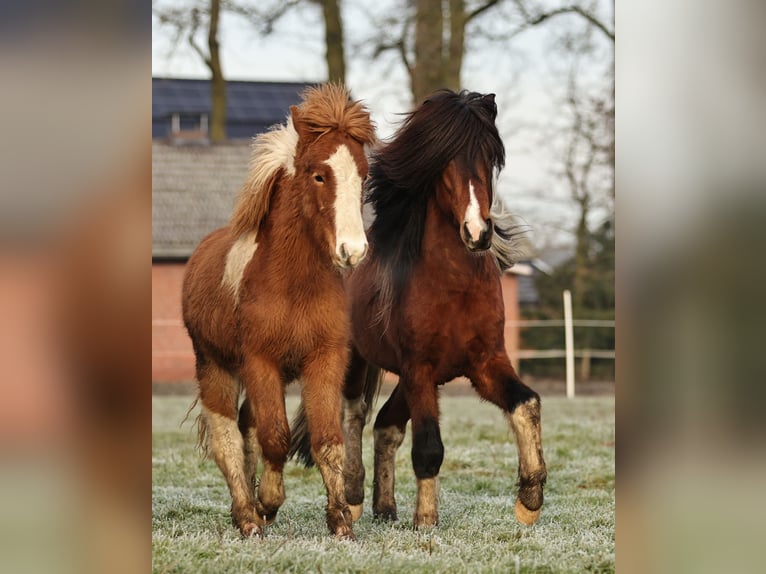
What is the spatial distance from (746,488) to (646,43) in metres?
1.17

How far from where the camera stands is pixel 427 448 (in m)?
5.86

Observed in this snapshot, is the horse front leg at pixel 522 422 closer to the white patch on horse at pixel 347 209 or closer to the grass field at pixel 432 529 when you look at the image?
the grass field at pixel 432 529

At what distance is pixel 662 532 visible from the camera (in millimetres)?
2705

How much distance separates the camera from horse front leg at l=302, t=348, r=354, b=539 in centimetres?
542

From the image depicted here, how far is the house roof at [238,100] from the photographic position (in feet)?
109

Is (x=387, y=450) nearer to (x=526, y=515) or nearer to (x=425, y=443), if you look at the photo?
(x=425, y=443)

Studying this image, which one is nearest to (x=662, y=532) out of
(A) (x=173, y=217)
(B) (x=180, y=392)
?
(B) (x=180, y=392)

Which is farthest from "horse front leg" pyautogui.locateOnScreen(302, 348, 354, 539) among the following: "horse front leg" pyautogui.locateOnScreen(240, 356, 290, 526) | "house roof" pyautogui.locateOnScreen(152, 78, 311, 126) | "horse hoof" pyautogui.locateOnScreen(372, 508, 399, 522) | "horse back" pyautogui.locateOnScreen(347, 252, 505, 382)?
"house roof" pyautogui.locateOnScreen(152, 78, 311, 126)

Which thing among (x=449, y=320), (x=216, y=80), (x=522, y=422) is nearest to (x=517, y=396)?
(x=522, y=422)

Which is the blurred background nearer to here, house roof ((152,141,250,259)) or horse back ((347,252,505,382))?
horse back ((347,252,505,382))

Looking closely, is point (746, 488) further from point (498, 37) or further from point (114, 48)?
point (498, 37)

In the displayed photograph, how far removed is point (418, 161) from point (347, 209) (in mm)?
1136

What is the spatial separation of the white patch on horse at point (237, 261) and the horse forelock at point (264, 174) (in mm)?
66

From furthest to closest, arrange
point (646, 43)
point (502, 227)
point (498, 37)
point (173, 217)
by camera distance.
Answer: point (173, 217), point (498, 37), point (502, 227), point (646, 43)
